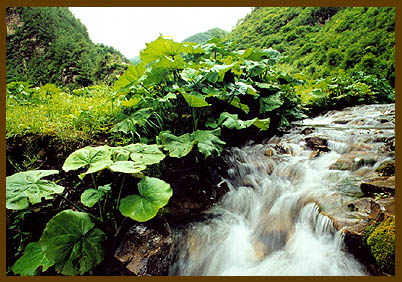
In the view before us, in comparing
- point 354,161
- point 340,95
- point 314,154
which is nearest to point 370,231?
point 354,161

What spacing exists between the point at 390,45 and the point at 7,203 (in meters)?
15.3

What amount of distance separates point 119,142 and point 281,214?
241 cm

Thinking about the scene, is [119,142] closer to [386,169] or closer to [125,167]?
[125,167]

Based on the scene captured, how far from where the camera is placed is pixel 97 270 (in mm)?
1773

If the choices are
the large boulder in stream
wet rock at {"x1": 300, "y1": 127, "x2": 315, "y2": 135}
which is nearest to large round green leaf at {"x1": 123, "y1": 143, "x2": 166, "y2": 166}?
the large boulder in stream

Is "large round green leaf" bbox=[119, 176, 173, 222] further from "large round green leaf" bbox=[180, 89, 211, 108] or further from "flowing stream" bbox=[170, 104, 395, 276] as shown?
"large round green leaf" bbox=[180, 89, 211, 108]

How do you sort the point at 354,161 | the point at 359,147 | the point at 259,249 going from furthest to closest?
the point at 359,147
the point at 354,161
the point at 259,249

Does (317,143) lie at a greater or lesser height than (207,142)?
lesser

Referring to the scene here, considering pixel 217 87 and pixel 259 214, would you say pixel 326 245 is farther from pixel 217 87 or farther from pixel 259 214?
pixel 217 87

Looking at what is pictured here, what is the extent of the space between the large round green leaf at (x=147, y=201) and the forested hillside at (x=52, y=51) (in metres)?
10.4

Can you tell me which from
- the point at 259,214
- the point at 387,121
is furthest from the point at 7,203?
the point at 387,121

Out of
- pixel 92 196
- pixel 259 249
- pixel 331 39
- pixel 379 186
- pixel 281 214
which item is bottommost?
pixel 259 249

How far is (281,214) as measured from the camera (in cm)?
251

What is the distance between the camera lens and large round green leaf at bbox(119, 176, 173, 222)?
1657 millimetres
